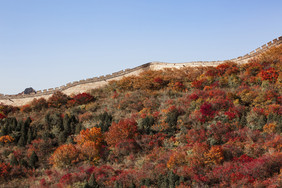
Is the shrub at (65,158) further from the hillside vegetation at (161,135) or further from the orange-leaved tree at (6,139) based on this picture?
the orange-leaved tree at (6,139)

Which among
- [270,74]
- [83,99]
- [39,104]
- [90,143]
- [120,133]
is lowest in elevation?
[90,143]

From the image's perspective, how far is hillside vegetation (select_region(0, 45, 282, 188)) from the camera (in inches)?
633

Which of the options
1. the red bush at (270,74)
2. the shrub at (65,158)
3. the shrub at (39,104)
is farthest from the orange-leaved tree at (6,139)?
the red bush at (270,74)

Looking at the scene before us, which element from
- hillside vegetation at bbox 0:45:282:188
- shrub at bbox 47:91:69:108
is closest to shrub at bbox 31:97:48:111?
hillside vegetation at bbox 0:45:282:188

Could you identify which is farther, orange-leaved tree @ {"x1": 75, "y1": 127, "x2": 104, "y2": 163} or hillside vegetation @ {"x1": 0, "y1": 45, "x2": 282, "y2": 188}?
orange-leaved tree @ {"x1": 75, "y1": 127, "x2": 104, "y2": 163}

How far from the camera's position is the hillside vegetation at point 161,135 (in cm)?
1608

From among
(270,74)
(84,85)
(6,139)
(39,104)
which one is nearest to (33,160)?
(6,139)

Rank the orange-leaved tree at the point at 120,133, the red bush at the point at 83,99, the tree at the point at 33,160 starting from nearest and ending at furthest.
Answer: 1. the tree at the point at 33,160
2. the orange-leaved tree at the point at 120,133
3. the red bush at the point at 83,99

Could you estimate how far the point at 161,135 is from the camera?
68.3 ft

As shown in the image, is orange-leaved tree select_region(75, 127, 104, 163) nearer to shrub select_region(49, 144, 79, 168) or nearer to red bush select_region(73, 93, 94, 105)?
shrub select_region(49, 144, 79, 168)

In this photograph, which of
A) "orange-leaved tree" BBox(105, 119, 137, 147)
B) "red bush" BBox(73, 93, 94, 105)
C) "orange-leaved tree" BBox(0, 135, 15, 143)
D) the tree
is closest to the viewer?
the tree

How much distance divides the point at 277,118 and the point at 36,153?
52.2 ft

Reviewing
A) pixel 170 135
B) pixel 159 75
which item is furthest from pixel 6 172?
pixel 159 75

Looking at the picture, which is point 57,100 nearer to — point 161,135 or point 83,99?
point 83,99
